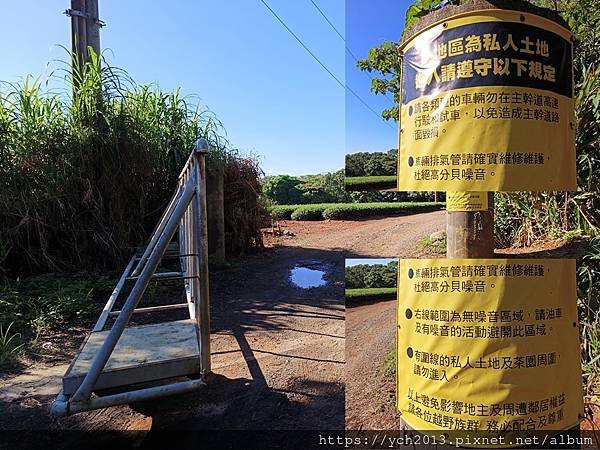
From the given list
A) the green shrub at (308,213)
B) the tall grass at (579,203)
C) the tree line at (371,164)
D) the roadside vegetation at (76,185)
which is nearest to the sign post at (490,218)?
the tree line at (371,164)

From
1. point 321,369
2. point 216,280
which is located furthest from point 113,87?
point 321,369

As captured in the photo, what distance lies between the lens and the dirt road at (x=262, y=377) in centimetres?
216

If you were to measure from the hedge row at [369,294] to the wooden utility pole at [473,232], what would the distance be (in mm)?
376

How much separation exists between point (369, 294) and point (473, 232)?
1.68 ft

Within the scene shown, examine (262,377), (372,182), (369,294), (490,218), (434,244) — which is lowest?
(262,377)

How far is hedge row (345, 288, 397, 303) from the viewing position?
1815 millimetres

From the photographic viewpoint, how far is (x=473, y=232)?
1511 millimetres

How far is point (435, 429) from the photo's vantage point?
4.91ft

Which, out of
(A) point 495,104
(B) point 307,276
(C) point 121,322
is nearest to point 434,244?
(A) point 495,104

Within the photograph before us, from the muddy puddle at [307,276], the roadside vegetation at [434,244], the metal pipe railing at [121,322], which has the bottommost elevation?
the muddy puddle at [307,276]

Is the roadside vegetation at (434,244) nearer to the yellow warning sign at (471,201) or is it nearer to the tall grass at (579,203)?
the yellow warning sign at (471,201)

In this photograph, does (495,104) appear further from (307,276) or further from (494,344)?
(307,276)

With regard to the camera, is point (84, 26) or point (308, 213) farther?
point (308, 213)

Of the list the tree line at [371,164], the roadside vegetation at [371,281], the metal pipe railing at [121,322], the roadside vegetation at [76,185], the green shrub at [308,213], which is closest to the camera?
the tree line at [371,164]
